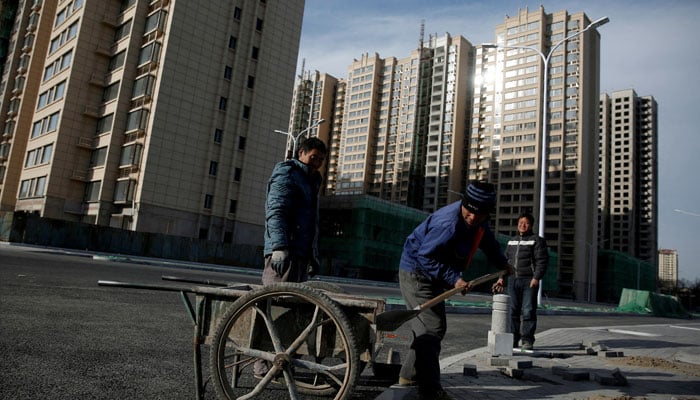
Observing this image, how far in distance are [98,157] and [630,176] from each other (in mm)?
122338

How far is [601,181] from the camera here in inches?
4820

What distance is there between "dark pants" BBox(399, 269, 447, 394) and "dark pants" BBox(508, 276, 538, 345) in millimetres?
3546

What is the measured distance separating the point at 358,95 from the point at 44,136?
272 ft

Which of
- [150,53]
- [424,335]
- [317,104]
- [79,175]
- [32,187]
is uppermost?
[317,104]

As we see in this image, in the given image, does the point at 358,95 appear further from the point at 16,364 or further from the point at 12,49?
the point at 16,364

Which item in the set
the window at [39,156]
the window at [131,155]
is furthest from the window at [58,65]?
the window at [131,155]

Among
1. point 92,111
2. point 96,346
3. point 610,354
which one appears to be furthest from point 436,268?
point 92,111

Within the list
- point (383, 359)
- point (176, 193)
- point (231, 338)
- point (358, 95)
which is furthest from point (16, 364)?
point (358, 95)

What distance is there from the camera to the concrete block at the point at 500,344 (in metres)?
6.32

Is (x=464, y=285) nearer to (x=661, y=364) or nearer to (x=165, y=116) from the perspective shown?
(x=661, y=364)

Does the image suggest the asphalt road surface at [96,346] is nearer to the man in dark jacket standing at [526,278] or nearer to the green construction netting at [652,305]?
the man in dark jacket standing at [526,278]

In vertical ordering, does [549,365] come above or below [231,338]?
below

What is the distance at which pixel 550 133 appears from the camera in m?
90.8

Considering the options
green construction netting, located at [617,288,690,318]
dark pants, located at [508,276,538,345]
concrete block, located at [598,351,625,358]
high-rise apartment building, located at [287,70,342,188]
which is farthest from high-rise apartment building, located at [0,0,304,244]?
high-rise apartment building, located at [287,70,342,188]
